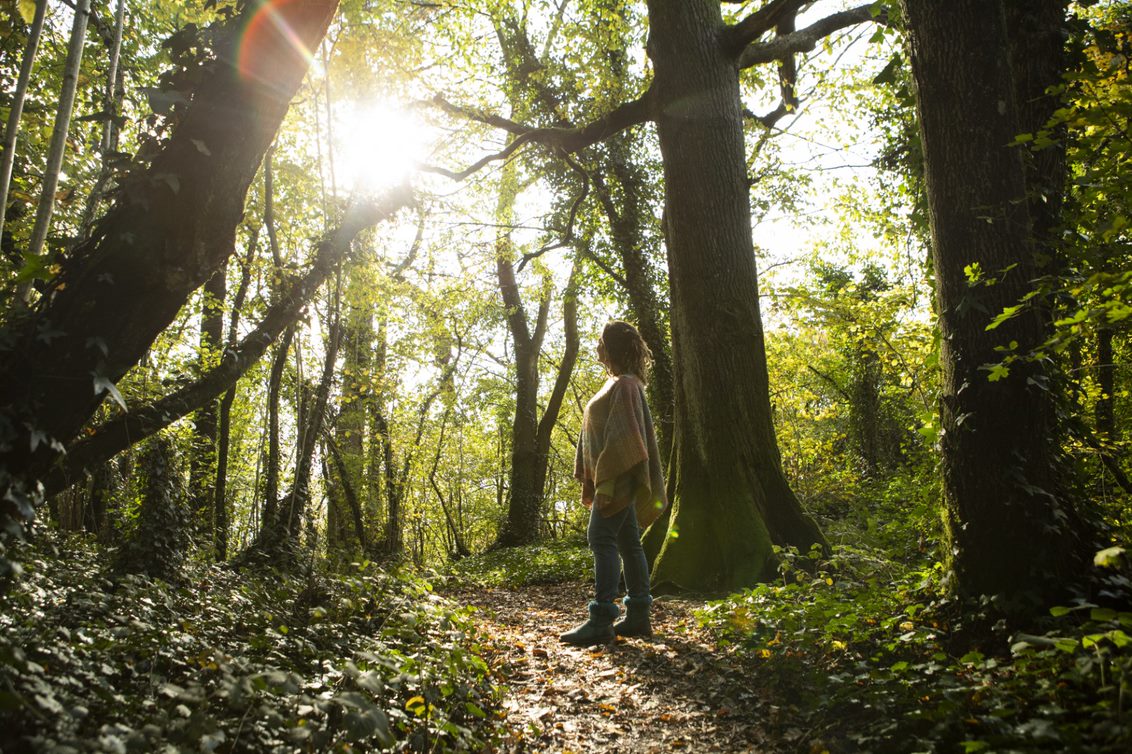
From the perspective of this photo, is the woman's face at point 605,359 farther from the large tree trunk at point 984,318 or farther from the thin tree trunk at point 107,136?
the thin tree trunk at point 107,136

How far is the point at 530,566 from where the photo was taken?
1085 cm

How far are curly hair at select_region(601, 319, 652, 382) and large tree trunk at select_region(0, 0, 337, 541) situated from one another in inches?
103

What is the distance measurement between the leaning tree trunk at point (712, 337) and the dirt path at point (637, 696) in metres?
0.77

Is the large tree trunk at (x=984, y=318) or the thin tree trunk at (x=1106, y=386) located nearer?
the large tree trunk at (x=984, y=318)

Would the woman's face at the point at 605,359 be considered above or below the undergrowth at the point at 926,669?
above

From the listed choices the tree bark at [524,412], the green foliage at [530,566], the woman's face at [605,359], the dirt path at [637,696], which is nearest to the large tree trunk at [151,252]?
the dirt path at [637,696]

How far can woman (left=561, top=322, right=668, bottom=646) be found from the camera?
4664 mm

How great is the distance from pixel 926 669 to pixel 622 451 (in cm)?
231

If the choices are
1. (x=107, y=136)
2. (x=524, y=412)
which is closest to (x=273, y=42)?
(x=107, y=136)

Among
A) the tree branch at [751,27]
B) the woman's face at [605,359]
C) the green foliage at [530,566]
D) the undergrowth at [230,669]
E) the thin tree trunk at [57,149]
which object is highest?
the tree branch at [751,27]

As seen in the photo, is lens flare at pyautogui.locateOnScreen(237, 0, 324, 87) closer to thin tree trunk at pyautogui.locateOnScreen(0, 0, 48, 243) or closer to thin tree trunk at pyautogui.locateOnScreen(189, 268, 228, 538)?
thin tree trunk at pyautogui.locateOnScreen(0, 0, 48, 243)

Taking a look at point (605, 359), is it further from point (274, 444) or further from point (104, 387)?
point (274, 444)

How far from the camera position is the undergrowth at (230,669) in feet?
6.33

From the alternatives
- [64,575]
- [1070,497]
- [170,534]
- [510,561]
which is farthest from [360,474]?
[1070,497]
